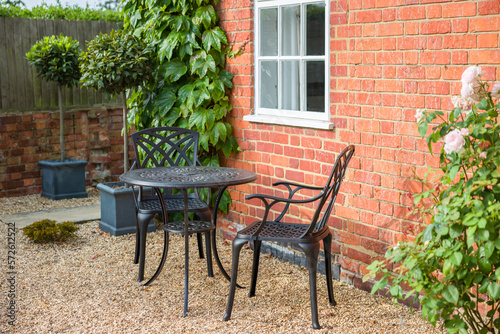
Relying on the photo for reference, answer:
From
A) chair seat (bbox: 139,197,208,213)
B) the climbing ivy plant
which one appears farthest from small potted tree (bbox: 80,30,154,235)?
chair seat (bbox: 139,197,208,213)

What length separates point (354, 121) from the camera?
4074 mm

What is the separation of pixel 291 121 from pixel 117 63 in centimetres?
188

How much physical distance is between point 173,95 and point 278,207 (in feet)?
5.00

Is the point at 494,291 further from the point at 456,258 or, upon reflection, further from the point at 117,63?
the point at 117,63

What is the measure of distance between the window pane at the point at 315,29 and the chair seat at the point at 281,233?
1367 mm

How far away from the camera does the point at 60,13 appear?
26.7 feet

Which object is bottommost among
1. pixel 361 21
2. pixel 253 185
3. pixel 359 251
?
pixel 359 251

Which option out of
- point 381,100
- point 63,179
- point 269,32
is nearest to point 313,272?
point 381,100

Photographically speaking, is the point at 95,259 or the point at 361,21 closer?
the point at 361,21

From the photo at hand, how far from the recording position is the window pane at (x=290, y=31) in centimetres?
459

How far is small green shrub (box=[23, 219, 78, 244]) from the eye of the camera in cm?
527

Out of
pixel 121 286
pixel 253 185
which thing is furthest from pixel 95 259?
pixel 253 185

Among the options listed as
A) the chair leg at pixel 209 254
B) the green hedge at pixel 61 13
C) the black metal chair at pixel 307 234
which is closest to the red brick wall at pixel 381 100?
the black metal chair at pixel 307 234

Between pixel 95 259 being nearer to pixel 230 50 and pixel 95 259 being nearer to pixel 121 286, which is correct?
pixel 121 286
